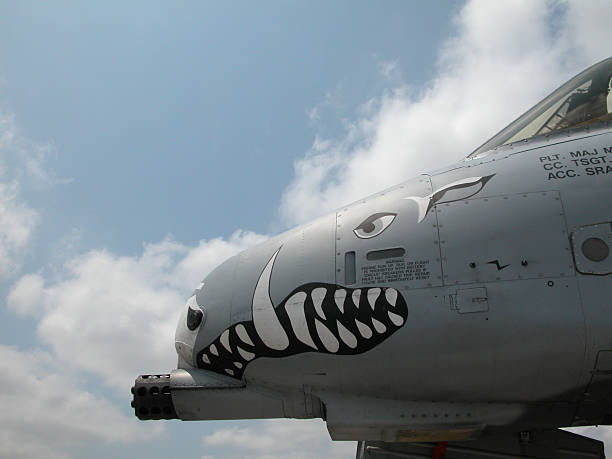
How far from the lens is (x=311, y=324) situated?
539 centimetres

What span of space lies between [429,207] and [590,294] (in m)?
1.76

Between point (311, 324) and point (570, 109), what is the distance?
4387 millimetres

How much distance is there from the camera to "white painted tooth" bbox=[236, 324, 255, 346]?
5.66 meters

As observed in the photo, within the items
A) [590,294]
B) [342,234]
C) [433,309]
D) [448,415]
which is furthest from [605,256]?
[342,234]

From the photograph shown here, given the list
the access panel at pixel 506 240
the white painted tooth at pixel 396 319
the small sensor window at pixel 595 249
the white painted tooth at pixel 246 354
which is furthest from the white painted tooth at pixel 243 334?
the small sensor window at pixel 595 249

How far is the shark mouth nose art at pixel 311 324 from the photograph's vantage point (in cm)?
520

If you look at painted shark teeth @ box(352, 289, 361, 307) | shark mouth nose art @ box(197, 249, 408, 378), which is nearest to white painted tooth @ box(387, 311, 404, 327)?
shark mouth nose art @ box(197, 249, 408, 378)

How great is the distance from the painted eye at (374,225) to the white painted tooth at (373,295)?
2.06 ft

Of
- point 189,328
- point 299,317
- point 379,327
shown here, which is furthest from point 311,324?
point 189,328

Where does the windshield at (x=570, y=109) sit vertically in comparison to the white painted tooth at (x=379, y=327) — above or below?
above

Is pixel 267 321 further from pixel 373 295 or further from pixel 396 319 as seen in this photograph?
pixel 396 319

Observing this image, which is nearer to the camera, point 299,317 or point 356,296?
point 356,296

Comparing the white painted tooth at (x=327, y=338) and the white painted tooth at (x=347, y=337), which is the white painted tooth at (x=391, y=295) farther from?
the white painted tooth at (x=327, y=338)

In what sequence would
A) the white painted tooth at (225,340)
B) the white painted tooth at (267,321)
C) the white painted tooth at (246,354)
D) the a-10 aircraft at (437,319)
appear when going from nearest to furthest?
the a-10 aircraft at (437,319)
the white painted tooth at (267,321)
the white painted tooth at (246,354)
the white painted tooth at (225,340)
